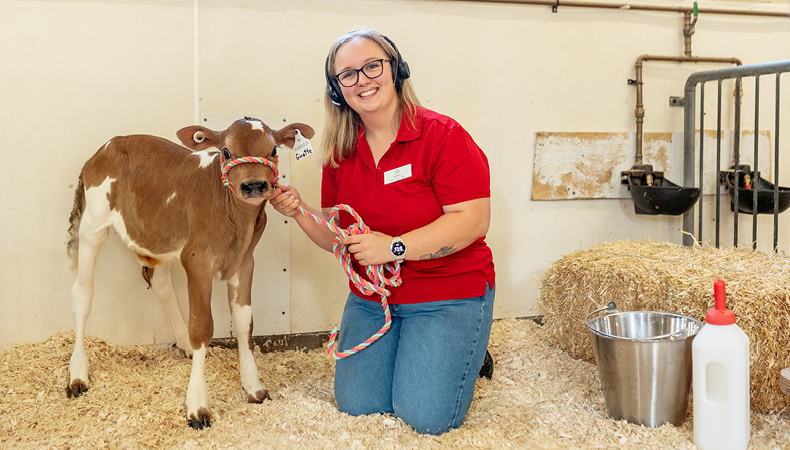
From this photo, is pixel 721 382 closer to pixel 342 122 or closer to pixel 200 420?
pixel 342 122

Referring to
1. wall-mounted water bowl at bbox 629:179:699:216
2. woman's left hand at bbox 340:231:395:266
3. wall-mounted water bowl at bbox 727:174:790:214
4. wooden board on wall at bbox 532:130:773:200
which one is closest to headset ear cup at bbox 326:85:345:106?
woman's left hand at bbox 340:231:395:266

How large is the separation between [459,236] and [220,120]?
163cm

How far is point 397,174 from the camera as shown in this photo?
244 cm

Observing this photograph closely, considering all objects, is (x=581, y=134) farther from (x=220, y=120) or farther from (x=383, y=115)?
(x=220, y=120)

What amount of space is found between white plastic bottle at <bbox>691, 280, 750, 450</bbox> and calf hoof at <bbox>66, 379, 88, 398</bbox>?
2.59 meters

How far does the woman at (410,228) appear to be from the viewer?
2.35 meters

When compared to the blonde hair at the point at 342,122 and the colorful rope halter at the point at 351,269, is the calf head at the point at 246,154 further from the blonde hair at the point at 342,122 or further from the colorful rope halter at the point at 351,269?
the blonde hair at the point at 342,122

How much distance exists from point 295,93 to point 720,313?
235 centimetres

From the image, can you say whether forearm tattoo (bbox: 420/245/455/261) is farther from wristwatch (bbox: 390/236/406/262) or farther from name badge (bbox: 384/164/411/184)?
name badge (bbox: 384/164/411/184)

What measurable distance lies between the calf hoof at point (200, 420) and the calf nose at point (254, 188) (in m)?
0.92

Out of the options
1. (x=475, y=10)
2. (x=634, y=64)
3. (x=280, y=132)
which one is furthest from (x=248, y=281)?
(x=634, y=64)

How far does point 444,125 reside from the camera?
243 centimetres

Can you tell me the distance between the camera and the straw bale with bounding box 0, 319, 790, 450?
2238 mm

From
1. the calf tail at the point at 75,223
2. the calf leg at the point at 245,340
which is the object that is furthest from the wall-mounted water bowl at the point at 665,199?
the calf tail at the point at 75,223
